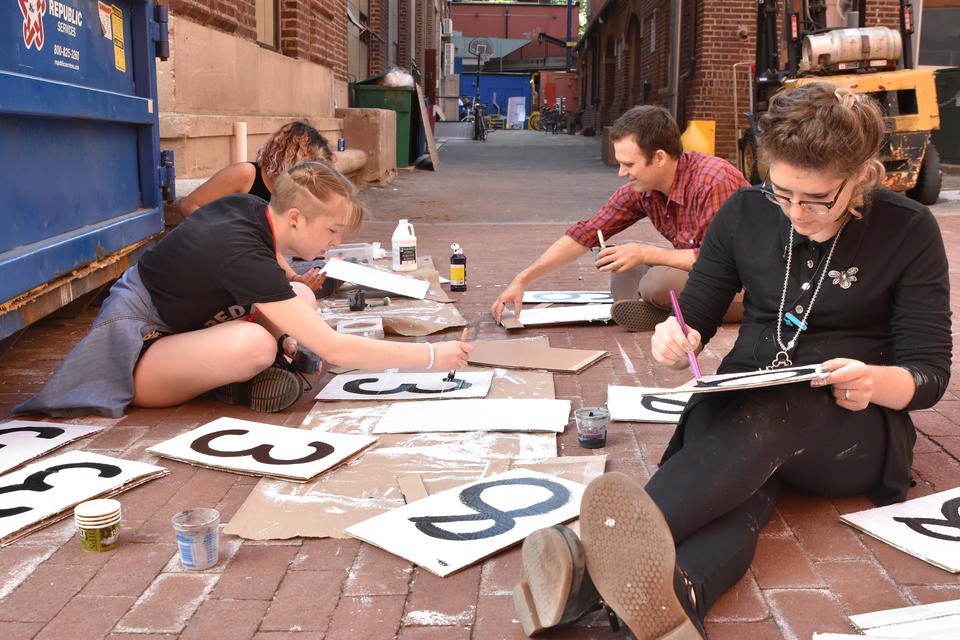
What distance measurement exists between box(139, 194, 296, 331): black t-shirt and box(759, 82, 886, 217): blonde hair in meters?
1.70

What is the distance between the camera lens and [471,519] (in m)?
2.73

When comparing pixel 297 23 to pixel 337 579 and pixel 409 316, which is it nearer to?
pixel 409 316

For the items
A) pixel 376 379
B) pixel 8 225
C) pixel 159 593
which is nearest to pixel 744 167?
pixel 376 379

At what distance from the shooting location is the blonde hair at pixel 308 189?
11.2ft

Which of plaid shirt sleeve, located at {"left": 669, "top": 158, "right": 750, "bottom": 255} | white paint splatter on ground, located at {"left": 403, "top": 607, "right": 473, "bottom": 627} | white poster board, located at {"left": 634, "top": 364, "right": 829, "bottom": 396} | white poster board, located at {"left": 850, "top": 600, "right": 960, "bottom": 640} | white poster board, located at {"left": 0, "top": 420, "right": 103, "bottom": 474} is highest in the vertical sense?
plaid shirt sleeve, located at {"left": 669, "top": 158, "right": 750, "bottom": 255}

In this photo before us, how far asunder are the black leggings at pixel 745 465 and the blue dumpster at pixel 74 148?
254cm

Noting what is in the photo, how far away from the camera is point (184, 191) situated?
6.28 m

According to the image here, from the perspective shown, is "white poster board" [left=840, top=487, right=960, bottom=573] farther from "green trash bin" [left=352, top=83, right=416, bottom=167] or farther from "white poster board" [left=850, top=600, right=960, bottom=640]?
"green trash bin" [left=352, top=83, right=416, bottom=167]

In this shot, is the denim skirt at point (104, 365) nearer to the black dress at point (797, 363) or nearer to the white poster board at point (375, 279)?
the white poster board at point (375, 279)

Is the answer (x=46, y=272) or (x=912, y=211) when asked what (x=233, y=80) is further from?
(x=912, y=211)

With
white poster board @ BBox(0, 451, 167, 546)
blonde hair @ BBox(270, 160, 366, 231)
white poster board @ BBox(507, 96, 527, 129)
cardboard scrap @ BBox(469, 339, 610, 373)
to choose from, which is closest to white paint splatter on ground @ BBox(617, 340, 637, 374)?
cardboard scrap @ BBox(469, 339, 610, 373)

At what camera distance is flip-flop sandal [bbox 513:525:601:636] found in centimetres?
202

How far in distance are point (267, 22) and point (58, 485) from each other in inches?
339

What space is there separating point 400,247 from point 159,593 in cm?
425
